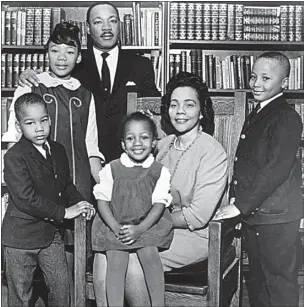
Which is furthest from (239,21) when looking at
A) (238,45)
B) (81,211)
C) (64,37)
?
(81,211)

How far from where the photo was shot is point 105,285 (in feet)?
5.26

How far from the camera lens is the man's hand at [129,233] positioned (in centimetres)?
156

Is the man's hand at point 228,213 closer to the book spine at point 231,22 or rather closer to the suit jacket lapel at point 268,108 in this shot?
the suit jacket lapel at point 268,108

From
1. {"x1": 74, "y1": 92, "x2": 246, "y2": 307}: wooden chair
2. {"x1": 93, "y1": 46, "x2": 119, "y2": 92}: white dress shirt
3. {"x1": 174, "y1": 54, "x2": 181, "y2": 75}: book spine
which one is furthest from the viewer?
{"x1": 174, "y1": 54, "x2": 181, "y2": 75}: book spine

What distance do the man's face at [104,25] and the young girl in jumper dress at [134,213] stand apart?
1.98 feet

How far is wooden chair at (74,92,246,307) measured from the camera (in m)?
1.54

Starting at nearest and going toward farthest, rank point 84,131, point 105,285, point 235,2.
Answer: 1. point 105,285
2. point 84,131
3. point 235,2

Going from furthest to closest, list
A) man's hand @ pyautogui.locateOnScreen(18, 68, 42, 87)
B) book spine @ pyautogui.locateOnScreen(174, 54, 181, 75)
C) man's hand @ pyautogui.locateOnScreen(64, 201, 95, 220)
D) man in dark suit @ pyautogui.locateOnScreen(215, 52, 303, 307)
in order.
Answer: book spine @ pyautogui.locateOnScreen(174, 54, 181, 75) < man's hand @ pyautogui.locateOnScreen(18, 68, 42, 87) < man in dark suit @ pyautogui.locateOnScreen(215, 52, 303, 307) < man's hand @ pyautogui.locateOnScreen(64, 201, 95, 220)

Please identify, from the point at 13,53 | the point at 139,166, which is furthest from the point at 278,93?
the point at 13,53

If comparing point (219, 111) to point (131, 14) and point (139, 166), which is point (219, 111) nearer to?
point (139, 166)

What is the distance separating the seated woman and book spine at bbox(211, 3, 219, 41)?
1230 millimetres

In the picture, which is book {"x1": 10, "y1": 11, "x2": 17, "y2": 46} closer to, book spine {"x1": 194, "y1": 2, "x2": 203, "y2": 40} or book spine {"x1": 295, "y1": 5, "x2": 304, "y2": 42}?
book spine {"x1": 194, "y1": 2, "x2": 203, "y2": 40}

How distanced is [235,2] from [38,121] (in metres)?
1.67

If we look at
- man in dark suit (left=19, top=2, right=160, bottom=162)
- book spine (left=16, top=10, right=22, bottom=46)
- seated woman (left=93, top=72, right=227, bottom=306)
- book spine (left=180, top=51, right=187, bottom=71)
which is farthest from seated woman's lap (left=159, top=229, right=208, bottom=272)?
book spine (left=16, top=10, right=22, bottom=46)
